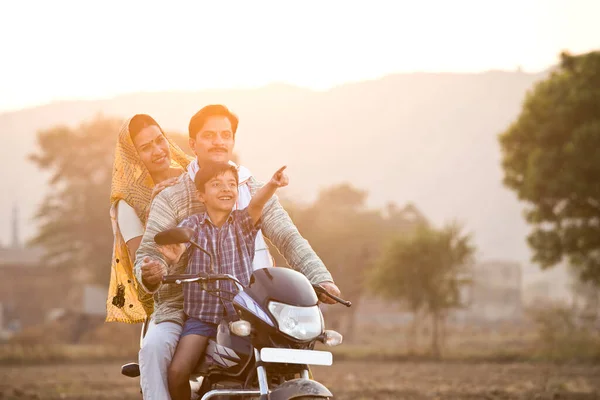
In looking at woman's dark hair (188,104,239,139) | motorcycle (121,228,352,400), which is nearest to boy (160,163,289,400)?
motorcycle (121,228,352,400)

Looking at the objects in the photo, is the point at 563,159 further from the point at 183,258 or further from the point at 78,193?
the point at 78,193

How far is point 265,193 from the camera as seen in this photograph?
5461 mm

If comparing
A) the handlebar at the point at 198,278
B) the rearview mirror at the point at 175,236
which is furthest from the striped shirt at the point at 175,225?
the rearview mirror at the point at 175,236

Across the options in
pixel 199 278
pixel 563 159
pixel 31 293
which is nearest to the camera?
pixel 199 278

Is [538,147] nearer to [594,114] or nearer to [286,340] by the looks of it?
[594,114]

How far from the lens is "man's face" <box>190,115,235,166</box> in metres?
5.90

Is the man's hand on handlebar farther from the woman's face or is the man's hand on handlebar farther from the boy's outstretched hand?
the woman's face

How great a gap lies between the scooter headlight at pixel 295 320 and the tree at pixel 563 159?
27223 mm

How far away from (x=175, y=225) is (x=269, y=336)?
1.11 meters

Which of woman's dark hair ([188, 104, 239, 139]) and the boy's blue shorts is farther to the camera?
woman's dark hair ([188, 104, 239, 139])

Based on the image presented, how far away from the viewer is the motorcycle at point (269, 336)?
15.4 feet

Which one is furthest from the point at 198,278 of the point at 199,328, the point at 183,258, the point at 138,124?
A: the point at 138,124

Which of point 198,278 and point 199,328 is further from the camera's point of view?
point 199,328

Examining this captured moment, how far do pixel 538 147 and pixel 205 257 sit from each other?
1095 inches
